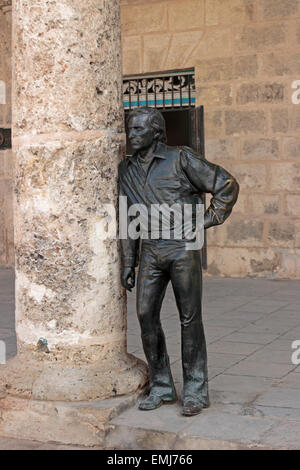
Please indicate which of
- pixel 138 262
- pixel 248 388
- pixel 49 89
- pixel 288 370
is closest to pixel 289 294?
pixel 288 370

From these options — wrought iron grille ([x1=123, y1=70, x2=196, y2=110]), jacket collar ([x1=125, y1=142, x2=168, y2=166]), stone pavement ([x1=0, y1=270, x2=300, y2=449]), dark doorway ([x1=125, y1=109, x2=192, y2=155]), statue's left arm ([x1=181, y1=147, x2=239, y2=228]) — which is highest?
wrought iron grille ([x1=123, y1=70, x2=196, y2=110])

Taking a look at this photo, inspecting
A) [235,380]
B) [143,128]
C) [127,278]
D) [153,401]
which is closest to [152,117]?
[143,128]

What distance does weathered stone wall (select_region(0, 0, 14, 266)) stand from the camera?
1184 cm

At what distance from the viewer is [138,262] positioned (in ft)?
15.0

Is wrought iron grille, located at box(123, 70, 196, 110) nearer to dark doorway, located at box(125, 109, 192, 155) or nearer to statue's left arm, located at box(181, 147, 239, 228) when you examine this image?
dark doorway, located at box(125, 109, 192, 155)

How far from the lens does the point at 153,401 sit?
4496 mm

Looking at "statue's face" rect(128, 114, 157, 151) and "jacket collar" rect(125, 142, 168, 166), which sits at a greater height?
"statue's face" rect(128, 114, 157, 151)

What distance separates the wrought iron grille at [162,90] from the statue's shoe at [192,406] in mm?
6683

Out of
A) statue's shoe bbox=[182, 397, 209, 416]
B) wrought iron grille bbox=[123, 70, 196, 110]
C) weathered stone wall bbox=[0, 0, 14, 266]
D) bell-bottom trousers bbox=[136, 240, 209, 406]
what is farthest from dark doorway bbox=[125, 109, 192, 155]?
statue's shoe bbox=[182, 397, 209, 416]

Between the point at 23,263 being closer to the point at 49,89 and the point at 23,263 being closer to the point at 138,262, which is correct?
the point at 138,262

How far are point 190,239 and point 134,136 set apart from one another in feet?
2.22

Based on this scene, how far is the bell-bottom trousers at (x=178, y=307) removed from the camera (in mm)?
4398

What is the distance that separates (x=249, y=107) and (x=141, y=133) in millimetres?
5819

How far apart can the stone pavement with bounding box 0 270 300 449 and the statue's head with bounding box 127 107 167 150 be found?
1556 millimetres
